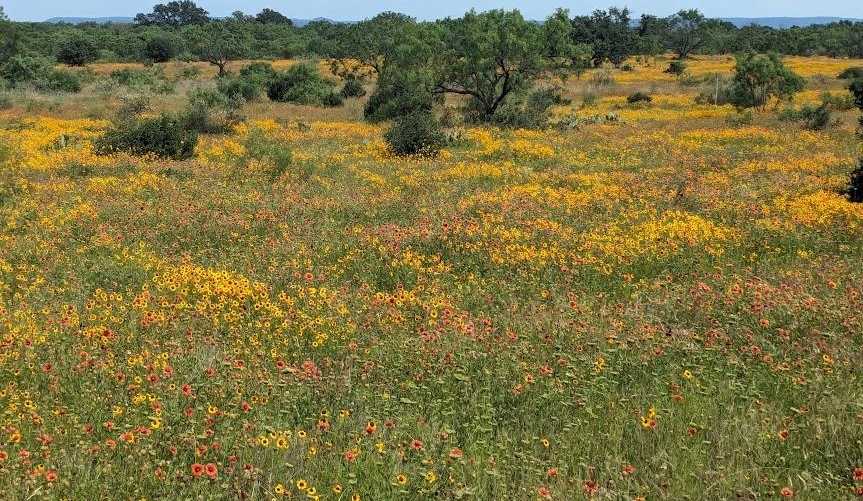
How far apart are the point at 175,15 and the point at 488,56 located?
470ft

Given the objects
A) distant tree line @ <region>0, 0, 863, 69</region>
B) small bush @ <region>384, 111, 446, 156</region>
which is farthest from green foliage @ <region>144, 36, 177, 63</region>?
small bush @ <region>384, 111, 446, 156</region>

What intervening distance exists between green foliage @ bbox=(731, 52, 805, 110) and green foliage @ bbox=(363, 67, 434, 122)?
16375 mm

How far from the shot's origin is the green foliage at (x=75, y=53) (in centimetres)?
7556

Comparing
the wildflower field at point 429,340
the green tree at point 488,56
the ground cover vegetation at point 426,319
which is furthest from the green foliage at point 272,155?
the green tree at point 488,56

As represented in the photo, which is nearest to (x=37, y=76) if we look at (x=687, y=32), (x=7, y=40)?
(x=7, y=40)

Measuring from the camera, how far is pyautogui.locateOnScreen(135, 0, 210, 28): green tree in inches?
5812

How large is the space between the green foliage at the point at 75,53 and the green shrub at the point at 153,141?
215ft

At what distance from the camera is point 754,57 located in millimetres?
34344

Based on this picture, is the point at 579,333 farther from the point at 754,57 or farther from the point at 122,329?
the point at 754,57

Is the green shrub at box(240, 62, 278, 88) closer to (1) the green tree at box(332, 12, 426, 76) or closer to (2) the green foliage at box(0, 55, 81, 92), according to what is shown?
(1) the green tree at box(332, 12, 426, 76)

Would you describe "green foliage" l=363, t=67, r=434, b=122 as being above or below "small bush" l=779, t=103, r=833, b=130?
above

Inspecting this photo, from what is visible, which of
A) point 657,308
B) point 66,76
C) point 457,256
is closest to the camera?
point 657,308

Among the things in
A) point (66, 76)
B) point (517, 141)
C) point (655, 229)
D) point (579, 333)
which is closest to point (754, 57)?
point (517, 141)

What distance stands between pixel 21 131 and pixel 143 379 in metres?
24.4
